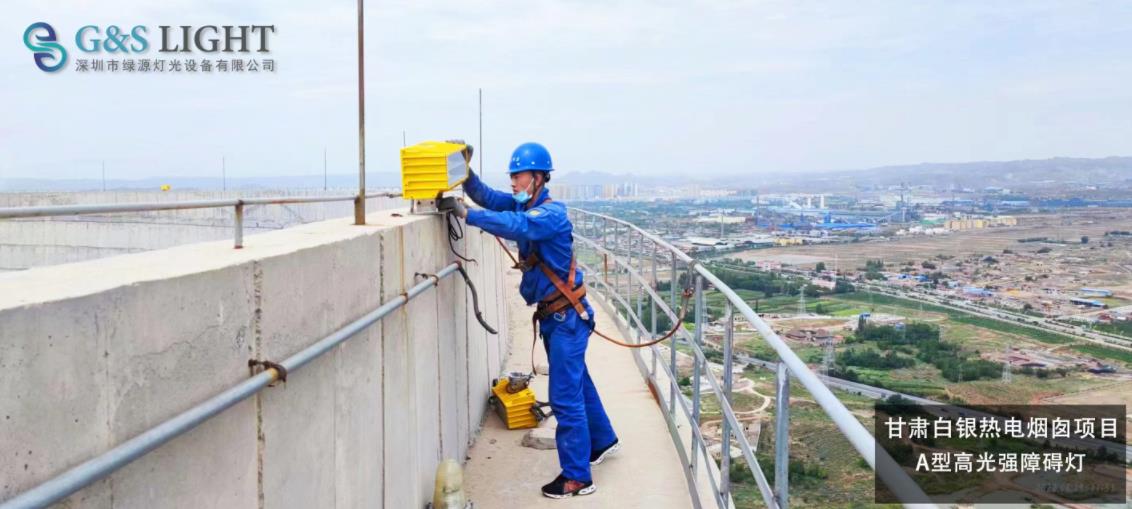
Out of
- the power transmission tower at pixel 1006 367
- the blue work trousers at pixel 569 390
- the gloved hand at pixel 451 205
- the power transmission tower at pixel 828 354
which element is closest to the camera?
the gloved hand at pixel 451 205

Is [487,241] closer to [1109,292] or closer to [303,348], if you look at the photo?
[303,348]

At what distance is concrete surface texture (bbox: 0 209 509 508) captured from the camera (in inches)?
65.1

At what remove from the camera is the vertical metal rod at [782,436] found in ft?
8.75

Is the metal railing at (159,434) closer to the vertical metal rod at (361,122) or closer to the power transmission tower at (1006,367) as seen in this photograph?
the vertical metal rod at (361,122)

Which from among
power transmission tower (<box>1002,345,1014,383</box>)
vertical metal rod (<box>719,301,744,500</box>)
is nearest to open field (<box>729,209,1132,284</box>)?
power transmission tower (<box>1002,345,1014,383</box>)

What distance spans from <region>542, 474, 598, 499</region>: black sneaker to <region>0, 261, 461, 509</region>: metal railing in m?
2.63

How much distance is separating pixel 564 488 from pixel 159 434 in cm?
379

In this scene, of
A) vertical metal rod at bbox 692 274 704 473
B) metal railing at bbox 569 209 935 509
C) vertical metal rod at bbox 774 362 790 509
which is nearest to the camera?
metal railing at bbox 569 209 935 509

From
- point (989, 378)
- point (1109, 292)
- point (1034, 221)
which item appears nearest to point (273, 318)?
point (989, 378)

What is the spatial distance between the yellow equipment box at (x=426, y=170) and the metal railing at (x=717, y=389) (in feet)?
5.38

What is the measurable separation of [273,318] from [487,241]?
552 centimetres

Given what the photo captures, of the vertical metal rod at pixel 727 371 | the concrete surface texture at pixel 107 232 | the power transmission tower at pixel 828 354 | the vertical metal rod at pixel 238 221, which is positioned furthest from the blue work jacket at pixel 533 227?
the concrete surface texture at pixel 107 232

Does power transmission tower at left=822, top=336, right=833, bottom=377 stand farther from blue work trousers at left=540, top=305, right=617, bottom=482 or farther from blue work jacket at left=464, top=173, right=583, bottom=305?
blue work jacket at left=464, top=173, right=583, bottom=305

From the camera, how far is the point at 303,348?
2916 mm
